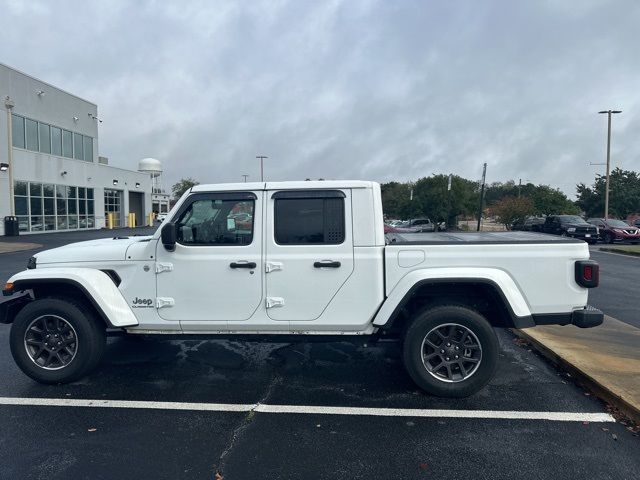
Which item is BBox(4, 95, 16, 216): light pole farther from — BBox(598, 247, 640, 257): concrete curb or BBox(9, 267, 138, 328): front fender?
BBox(598, 247, 640, 257): concrete curb

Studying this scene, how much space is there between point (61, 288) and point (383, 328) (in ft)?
10.5

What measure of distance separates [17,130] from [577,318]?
106 feet

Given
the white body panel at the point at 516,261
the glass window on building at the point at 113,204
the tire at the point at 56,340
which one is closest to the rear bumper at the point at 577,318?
the white body panel at the point at 516,261

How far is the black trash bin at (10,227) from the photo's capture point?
26609 mm

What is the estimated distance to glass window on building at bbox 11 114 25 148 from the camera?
92.8 ft

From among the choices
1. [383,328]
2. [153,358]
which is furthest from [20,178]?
[383,328]

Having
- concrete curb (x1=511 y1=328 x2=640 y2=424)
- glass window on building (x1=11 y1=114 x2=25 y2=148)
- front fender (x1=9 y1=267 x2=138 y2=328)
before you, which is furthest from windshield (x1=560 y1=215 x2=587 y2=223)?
glass window on building (x1=11 y1=114 x2=25 y2=148)

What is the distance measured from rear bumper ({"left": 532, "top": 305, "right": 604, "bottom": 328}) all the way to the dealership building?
28.1 metres

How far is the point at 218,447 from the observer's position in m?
3.64

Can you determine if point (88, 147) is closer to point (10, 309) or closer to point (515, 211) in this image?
point (515, 211)

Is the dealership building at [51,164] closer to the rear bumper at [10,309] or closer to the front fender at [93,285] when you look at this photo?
the rear bumper at [10,309]

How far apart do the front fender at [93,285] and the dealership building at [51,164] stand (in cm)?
2504

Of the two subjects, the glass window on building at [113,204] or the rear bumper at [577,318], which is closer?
the rear bumper at [577,318]

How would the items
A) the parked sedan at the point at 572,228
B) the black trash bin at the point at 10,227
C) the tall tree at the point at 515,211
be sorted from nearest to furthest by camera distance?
the black trash bin at the point at 10,227, the parked sedan at the point at 572,228, the tall tree at the point at 515,211
